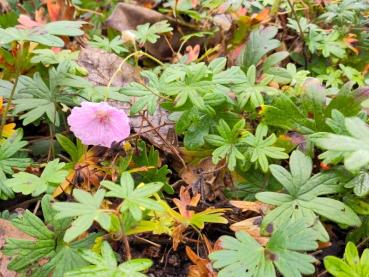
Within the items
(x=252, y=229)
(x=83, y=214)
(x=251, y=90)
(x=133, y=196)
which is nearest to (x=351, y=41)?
(x=251, y=90)

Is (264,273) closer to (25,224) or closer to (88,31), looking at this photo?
(25,224)

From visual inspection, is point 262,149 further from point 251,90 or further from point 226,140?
point 251,90

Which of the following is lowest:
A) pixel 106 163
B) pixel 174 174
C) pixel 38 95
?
pixel 174 174

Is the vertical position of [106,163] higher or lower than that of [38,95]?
lower

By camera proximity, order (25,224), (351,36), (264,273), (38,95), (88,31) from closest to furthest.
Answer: (264,273)
(25,224)
(38,95)
(351,36)
(88,31)

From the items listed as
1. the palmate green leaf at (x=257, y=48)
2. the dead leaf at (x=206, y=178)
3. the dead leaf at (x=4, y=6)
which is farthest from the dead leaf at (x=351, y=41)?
the dead leaf at (x=4, y=6)

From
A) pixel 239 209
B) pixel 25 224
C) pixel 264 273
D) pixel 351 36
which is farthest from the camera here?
pixel 351 36

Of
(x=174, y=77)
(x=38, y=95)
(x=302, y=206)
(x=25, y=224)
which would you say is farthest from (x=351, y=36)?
(x=25, y=224)
